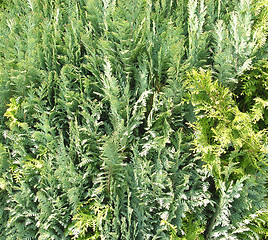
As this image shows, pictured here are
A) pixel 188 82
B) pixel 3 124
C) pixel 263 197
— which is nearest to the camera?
pixel 188 82

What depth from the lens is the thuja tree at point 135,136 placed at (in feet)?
9.02

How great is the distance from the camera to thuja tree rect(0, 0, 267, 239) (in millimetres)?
2748

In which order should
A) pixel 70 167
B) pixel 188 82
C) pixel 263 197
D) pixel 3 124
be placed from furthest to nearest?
pixel 3 124
pixel 263 197
pixel 188 82
pixel 70 167

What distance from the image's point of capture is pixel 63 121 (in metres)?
3.30

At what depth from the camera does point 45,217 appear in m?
2.82

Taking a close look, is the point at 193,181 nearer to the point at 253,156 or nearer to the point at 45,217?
the point at 253,156

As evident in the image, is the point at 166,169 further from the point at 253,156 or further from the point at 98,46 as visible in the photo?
the point at 98,46

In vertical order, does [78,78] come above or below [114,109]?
above

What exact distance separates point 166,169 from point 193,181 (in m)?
A: 0.42

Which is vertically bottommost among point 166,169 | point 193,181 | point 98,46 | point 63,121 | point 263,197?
point 263,197

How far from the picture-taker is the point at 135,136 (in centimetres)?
307

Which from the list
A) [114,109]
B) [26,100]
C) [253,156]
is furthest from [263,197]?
[26,100]

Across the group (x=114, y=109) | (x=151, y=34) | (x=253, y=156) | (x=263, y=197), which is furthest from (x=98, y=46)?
(x=263, y=197)

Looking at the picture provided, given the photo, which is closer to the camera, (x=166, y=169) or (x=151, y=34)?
(x=166, y=169)
